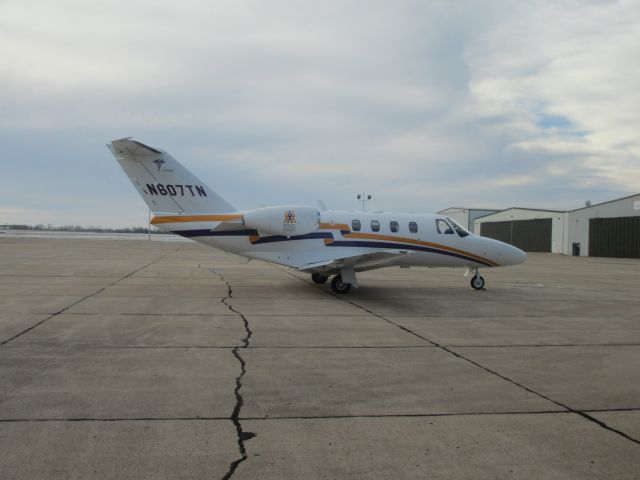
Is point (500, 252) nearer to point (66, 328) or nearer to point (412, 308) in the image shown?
point (412, 308)

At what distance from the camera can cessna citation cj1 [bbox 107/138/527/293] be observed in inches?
600

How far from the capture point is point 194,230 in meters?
15.7

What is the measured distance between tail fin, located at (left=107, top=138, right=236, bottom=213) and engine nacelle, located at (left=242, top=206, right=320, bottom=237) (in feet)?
4.63

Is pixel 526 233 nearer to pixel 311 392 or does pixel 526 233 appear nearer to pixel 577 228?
pixel 577 228

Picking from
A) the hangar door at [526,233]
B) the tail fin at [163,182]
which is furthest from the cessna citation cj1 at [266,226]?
the hangar door at [526,233]

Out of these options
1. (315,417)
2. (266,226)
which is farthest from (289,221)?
(315,417)

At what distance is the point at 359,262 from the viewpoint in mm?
15180

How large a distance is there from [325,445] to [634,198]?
51.6 meters

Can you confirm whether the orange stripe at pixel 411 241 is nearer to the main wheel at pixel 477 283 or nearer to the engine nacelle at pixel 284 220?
the main wheel at pixel 477 283

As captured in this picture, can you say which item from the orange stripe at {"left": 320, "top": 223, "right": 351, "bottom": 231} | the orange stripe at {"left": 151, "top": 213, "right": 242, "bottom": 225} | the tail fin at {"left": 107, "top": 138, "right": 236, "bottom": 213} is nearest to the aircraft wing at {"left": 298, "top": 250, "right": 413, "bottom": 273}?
the orange stripe at {"left": 320, "top": 223, "right": 351, "bottom": 231}

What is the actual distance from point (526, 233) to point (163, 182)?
175 ft

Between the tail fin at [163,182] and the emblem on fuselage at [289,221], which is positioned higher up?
the tail fin at [163,182]

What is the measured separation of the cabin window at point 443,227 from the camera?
1786 cm

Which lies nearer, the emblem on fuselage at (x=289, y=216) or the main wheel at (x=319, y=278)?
the emblem on fuselage at (x=289, y=216)
